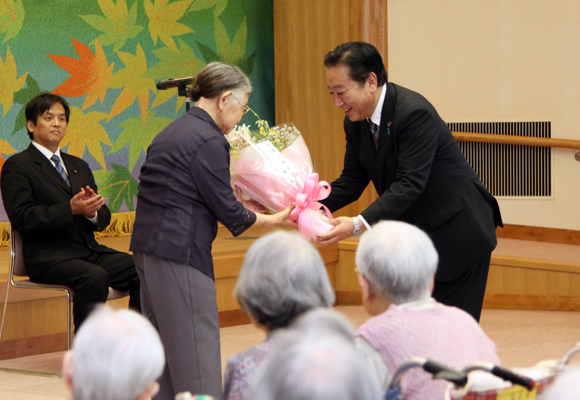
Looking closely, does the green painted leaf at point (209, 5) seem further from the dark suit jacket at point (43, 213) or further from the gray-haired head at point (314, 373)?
the gray-haired head at point (314, 373)

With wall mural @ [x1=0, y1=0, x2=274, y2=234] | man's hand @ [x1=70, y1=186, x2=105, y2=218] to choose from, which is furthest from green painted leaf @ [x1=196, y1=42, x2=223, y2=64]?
man's hand @ [x1=70, y1=186, x2=105, y2=218]

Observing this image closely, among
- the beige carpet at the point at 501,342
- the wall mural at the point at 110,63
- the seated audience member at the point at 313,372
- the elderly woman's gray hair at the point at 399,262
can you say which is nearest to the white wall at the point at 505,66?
the beige carpet at the point at 501,342

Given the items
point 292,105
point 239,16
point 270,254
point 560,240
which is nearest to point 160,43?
point 239,16

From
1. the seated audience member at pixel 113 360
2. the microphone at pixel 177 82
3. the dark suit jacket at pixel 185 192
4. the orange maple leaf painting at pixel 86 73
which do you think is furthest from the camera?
the orange maple leaf painting at pixel 86 73

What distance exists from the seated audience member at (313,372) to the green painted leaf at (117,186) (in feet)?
15.9

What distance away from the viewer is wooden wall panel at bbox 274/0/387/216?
18.5 feet

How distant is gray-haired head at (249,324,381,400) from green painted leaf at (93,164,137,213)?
4.86m

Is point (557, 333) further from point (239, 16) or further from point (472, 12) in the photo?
point (239, 16)

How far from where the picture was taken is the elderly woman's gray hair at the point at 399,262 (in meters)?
1.61

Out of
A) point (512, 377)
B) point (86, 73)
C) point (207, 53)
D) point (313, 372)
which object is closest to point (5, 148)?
point (86, 73)

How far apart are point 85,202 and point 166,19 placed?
280 centimetres

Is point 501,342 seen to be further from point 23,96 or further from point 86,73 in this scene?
point 23,96

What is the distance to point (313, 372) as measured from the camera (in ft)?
2.85

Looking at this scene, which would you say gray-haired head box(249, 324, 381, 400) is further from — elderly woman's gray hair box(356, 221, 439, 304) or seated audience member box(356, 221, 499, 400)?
elderly woman's gray hair box(356, 221, 439, 304)
